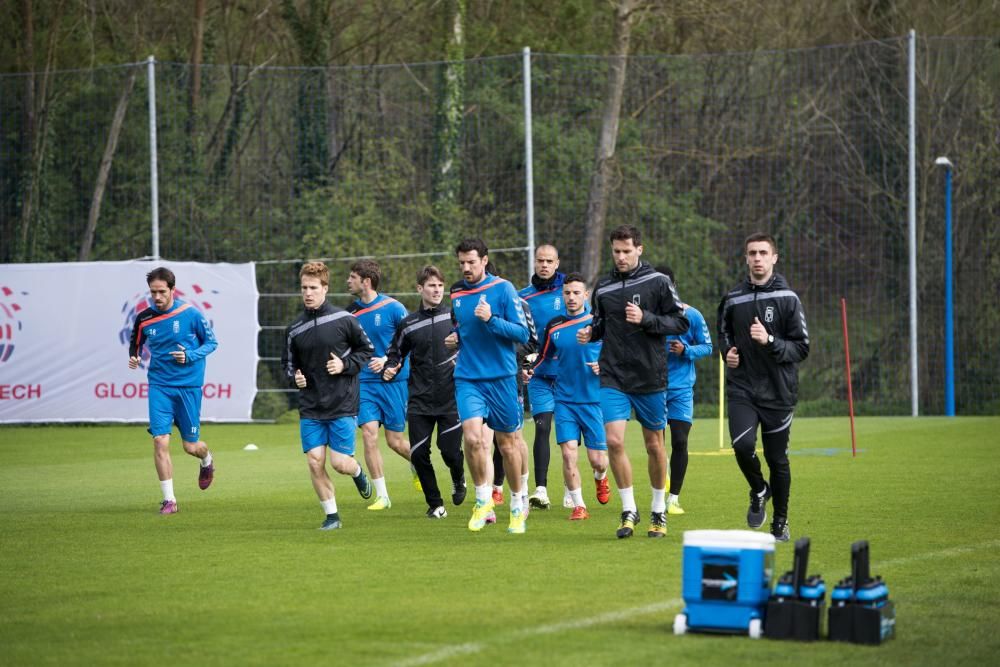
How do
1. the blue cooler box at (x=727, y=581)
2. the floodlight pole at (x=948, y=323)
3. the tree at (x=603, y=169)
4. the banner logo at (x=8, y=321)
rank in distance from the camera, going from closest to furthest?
the blue cooler box at (x=727, y=581) < the banner logo at (x=8, y=321) < the floodlight pole at (x=948, y=323) < the tree at (x=603, y=169)

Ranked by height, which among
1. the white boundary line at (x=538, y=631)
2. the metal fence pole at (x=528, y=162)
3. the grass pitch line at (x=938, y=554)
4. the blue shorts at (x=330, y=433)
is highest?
the metal fence pole at (x=528, y=162)

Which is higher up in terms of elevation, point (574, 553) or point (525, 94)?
point (525, 94)

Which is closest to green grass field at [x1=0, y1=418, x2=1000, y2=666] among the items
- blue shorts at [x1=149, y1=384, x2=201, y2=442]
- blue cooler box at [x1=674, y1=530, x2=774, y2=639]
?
blue cooler box at [x1=674, y1=530, x2=774, y2=639]

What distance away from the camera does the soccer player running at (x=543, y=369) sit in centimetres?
1319

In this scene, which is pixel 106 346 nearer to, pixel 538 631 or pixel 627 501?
pixel 627 501

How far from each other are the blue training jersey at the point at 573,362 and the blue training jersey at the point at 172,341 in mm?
3123

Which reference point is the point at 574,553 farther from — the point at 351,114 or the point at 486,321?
the point at 351,114

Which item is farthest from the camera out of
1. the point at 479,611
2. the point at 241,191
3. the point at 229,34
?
the point at 229,34

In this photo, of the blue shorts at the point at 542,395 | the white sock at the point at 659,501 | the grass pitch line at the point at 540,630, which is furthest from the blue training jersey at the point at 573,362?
the grass pitch line at the point at 540,630

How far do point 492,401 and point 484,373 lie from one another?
22 cm

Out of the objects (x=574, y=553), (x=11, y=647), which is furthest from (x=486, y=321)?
(x=11, y=647)

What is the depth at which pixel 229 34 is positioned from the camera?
33500mm

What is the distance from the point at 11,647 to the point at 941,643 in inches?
174

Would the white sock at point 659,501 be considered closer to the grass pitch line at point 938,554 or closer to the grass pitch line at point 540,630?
the grass pitch line at point 938,554
